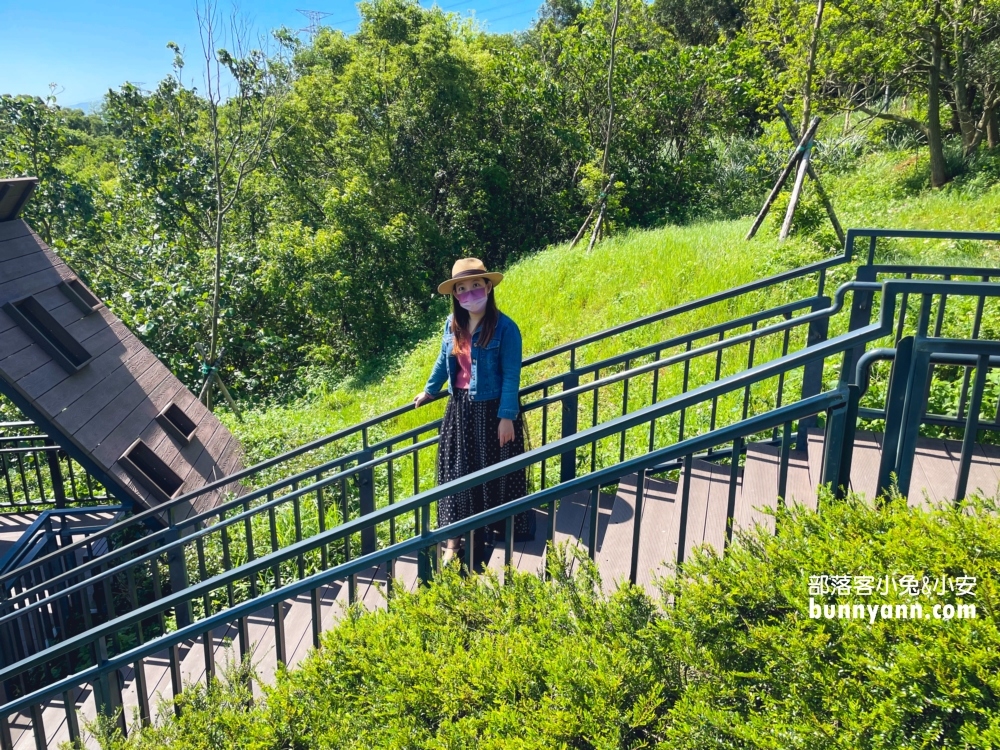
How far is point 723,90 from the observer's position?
14.2 meters

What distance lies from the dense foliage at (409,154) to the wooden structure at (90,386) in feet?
9.44

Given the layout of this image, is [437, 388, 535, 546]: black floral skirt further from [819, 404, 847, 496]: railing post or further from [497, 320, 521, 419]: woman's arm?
[819, 404, 847, 496]: railing post

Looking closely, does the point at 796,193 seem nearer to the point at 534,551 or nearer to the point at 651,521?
the point at 651,521

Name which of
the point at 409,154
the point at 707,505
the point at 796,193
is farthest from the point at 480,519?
the point at 409,154

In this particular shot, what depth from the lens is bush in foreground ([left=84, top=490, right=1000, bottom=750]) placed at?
1615 mm

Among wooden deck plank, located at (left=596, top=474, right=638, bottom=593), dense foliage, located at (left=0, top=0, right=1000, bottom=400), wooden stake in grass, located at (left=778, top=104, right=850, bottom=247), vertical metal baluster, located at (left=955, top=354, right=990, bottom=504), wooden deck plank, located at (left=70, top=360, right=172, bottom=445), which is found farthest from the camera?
dense foliage, located at (left=0, top=0, right=1000, bottom=400)

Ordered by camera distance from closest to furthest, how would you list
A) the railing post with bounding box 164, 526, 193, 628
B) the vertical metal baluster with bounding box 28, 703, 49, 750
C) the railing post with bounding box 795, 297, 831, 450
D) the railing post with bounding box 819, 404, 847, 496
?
the railing post with bounding box 819, 404, 847, 496
the vertical metal baluster with bounding box 28, 703, 49, 750
the railing post with bounding box 795, 297, 831, 450
the railing post with bounding box 164, 526, 193, 628

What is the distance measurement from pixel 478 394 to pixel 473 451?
33 cm

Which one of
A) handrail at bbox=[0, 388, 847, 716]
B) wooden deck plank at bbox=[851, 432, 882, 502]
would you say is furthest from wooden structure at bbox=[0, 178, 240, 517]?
wooden deck plank at bbox=[851, 432, 882, 502]

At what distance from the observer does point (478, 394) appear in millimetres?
3570

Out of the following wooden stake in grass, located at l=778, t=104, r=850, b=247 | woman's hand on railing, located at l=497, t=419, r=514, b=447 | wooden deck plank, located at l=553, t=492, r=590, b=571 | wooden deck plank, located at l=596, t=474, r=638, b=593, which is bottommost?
wooden deck plank, located at l=553, t=492, r=590, b=571

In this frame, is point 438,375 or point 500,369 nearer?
point 500,369

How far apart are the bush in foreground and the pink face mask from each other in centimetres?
156

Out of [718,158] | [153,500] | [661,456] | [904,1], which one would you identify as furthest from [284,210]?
[661,456]
